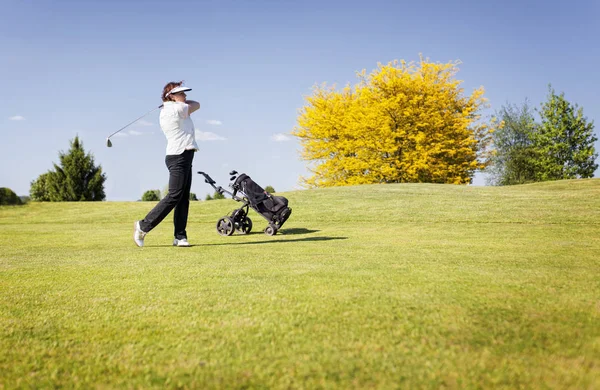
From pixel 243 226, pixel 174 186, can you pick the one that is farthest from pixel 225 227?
pixel 174 186

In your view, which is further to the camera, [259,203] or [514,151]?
[514,151]

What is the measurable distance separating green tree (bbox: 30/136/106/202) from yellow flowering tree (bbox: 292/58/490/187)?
15662mm

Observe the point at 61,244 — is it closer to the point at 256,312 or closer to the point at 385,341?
the point at 256,312

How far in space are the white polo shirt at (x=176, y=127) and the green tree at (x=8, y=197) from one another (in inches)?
710

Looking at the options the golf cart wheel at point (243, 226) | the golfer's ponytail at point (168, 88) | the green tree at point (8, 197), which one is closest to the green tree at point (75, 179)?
the green tree at point (8, 197)

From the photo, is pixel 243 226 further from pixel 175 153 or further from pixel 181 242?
pixel 175 153

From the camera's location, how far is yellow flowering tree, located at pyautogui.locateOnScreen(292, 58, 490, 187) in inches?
1237

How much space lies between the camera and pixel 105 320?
292 centimetres

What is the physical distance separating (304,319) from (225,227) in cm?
757

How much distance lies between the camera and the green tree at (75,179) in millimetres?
33562

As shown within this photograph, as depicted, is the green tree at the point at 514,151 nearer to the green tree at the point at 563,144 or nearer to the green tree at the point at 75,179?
the green tree at the point at 563,144

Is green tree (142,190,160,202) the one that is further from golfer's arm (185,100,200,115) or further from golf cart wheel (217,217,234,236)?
golfer's arm (185,100,200,115)

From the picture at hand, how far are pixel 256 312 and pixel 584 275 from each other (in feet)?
9.64

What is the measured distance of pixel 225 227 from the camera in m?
10.2
